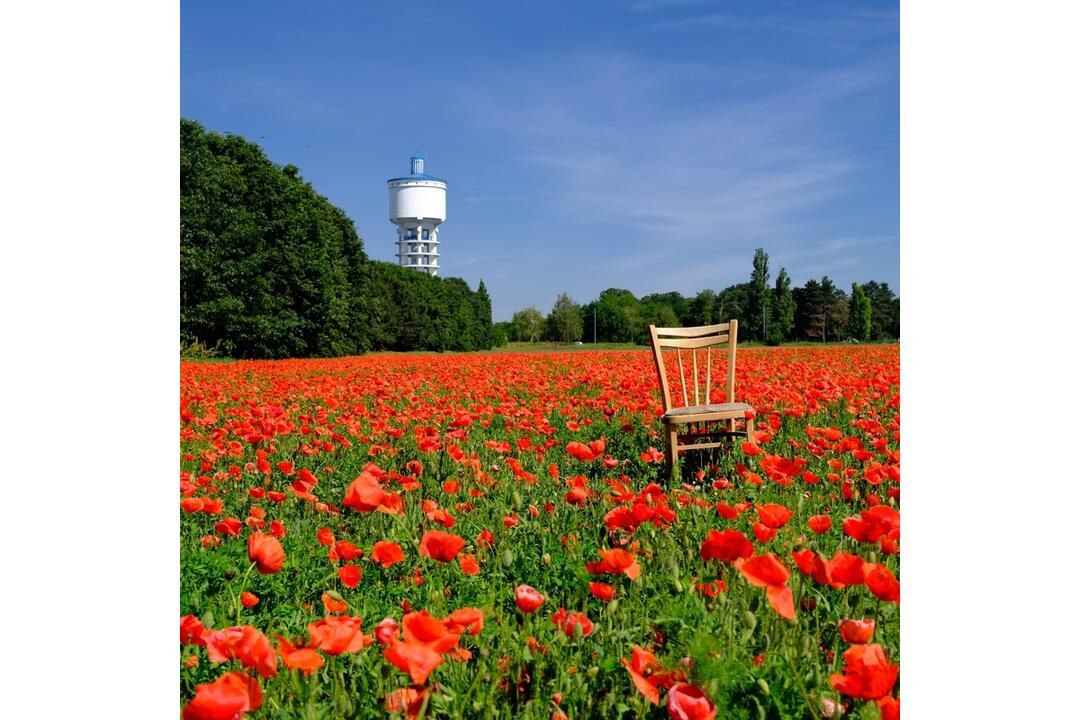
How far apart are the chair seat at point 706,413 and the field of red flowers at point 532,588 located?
19 centimetres

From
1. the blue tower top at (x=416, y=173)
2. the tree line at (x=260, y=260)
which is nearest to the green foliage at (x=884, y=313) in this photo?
the tree line at (x=260, y=260)

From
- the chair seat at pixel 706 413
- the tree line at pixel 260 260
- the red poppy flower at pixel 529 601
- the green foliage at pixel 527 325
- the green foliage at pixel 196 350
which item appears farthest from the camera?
the green foliage at pixel 527 325

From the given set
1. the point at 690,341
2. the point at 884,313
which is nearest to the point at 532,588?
the point at 690,341

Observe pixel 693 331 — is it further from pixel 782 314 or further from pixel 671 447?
pixel 782 314

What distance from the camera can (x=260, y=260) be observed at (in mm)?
18812

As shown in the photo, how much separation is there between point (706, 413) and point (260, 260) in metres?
16.8

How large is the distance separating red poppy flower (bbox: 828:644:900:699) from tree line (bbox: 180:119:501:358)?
16.9m

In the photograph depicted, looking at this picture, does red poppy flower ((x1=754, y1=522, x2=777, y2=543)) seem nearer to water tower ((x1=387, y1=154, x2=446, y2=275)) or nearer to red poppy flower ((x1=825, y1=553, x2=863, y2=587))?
red poppy flower ((x1=825, y1=553, x2=863, y2=587))

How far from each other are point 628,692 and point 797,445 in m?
3.10

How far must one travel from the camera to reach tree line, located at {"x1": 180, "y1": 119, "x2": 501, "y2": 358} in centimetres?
1741

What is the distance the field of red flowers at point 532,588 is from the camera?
1434mm

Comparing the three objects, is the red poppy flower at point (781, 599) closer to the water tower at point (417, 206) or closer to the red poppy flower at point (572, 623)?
the red poppy flower at point (572, 623)

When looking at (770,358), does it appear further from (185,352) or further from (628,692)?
(185,352)

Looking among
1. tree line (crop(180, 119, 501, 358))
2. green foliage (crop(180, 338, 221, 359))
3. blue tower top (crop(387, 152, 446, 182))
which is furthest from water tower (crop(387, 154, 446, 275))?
green foliage (crop(180, 338, 221, 359))
